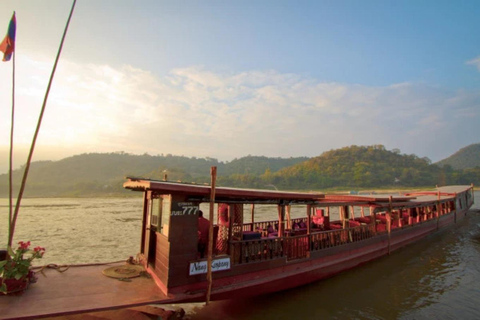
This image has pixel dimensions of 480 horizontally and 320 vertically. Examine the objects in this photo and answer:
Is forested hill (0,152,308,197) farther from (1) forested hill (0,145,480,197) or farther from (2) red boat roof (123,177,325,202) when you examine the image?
(2) red boat roof (123,177,325,202)

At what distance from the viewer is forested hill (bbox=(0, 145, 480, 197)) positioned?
260 ft

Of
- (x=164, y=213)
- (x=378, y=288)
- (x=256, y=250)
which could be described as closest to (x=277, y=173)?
(x=378, y=288)

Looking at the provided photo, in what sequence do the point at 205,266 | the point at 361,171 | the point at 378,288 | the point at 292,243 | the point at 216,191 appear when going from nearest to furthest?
the point at 205,266, the point at 216,191, the point at 292,243, the point at 378,288, the point at 361,171

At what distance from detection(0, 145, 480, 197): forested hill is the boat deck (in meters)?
61.6

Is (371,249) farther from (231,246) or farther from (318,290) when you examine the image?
(231,246)

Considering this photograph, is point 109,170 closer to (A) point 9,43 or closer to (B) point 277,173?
(B) point 277,173

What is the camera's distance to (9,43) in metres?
6.08

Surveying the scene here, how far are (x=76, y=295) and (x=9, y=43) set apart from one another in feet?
17.8

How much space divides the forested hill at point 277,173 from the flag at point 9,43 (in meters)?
61.7

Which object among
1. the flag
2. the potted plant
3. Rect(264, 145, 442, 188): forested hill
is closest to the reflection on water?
the potted plant

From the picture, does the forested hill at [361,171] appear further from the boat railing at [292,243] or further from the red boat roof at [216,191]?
the red boat roof at [216,191]

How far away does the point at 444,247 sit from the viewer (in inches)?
622

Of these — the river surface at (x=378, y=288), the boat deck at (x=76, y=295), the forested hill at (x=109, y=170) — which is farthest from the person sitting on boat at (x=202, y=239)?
the forested hill at (x=109, y=170)

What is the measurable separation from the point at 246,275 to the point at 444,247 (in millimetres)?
14470
